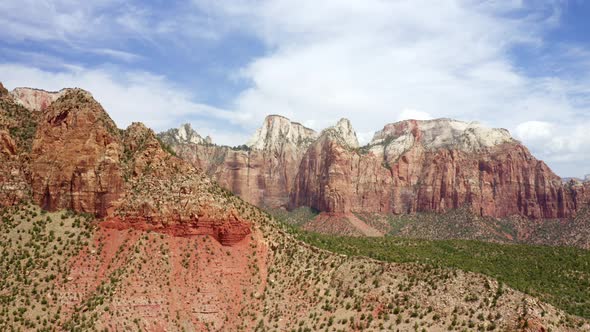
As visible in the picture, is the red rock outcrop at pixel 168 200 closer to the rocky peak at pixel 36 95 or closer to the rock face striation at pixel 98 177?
the rock face striation at pixel 98 177

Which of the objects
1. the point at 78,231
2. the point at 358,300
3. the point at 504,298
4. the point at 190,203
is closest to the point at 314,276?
the point at 358,300

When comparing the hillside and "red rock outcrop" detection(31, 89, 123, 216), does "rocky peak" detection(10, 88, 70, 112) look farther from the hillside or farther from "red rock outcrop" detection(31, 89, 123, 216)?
"red rock outcrop" detection(31, 89, 123, 216)

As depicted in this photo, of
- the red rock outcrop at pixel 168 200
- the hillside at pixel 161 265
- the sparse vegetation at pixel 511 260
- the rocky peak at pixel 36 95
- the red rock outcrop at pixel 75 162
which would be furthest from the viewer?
the rocky peak at pixel 36 95

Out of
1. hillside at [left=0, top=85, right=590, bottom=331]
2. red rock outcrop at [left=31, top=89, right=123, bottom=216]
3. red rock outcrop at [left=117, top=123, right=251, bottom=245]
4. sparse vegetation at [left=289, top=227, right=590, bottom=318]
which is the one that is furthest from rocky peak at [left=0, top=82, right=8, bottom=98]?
sparse vegetation at [left=289, top=227, right=590, bottom=318]

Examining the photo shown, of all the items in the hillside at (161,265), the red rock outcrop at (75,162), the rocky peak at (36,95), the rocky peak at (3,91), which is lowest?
the hillside at (161,265)

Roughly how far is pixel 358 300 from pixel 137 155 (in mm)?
35428

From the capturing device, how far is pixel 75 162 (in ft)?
241

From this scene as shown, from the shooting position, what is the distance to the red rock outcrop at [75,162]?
7319 cm

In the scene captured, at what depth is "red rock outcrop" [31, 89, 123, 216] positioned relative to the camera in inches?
2881

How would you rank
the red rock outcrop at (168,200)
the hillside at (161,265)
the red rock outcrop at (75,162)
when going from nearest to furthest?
the hillside at (161,265)
the red rock outcrop at (75,162)
the red rock outcrop at (168,200)

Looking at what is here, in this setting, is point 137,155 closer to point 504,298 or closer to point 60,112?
point 60,112

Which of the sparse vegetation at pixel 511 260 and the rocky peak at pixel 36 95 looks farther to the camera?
the rocky peak at pixel 36 95

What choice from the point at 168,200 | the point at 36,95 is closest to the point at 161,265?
the point at 168,200

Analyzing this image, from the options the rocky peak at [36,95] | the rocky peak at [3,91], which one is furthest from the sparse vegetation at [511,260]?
the rocky peak at [36,95]
